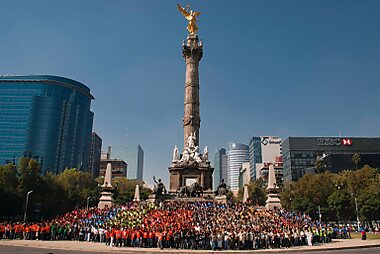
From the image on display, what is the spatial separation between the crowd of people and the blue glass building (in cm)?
8194

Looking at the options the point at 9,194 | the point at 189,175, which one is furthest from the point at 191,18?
the point at 9,194

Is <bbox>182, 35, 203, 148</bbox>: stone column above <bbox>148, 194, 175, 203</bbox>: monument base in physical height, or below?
above

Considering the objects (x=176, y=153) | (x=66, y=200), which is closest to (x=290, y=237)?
(x=176, y=153)

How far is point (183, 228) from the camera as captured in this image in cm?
2147

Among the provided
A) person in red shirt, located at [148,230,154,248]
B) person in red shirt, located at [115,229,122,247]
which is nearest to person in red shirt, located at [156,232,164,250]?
person in red shirt, located at [148,230,154,248]

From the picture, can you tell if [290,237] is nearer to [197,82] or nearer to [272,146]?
[197,82]

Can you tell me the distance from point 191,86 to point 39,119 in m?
75.4

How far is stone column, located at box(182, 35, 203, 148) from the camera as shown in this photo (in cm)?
4812

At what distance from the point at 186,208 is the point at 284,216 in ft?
29.8

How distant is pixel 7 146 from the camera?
338 ft

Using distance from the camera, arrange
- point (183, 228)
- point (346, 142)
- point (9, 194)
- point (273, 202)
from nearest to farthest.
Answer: point (183, 228) < point (273, 202) < point (9, 194) < point (346, 142)

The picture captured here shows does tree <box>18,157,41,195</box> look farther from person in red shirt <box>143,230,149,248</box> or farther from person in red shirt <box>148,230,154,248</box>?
person in red shirt <box>148,230,154,248</box>

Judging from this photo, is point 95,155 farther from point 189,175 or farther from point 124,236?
point 124,236

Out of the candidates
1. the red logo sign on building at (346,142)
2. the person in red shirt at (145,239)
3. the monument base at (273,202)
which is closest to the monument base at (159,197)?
the monument base at (273,202)
